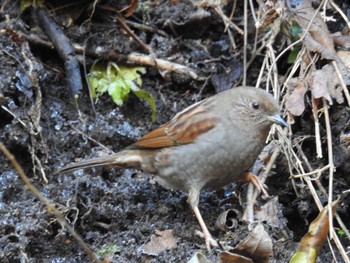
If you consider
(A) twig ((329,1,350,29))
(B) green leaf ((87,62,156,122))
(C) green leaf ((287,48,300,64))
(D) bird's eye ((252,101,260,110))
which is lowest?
(D) bird's eye ((252,101,260,110))

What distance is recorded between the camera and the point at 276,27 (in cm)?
603

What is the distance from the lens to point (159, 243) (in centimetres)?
470

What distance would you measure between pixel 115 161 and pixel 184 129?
56 cm

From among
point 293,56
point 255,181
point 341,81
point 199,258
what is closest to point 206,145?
point 255,181

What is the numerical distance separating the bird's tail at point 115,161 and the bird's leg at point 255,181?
2.61ft

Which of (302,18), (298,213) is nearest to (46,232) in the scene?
(298,213)

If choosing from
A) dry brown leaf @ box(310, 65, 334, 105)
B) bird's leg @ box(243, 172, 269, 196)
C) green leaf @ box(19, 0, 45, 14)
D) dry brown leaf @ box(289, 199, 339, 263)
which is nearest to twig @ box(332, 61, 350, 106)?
dry brown leaf @ box(310, 65, 334, 105)

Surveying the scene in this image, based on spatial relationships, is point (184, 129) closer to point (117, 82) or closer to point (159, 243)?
point (159, 243)

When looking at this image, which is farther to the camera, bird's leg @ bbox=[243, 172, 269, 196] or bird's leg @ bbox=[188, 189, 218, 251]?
bird's leg @ bbox=[243, 172, 269, 196]

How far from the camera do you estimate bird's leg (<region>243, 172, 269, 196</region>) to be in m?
5.11

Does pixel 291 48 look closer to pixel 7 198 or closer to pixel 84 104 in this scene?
pixel 84 104

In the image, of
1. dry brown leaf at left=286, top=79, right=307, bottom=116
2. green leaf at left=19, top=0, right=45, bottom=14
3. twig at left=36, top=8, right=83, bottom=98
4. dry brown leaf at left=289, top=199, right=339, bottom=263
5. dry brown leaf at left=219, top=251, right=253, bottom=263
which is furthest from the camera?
green leaf at left=19, top=0, right=45, bottom=14

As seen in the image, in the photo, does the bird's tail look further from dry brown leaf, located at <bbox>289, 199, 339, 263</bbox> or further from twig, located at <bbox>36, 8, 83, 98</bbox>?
dry brown leaf, located at <bbox>289, 199, 339, 263</bbox>

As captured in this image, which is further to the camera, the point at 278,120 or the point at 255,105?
the point at 255,105
